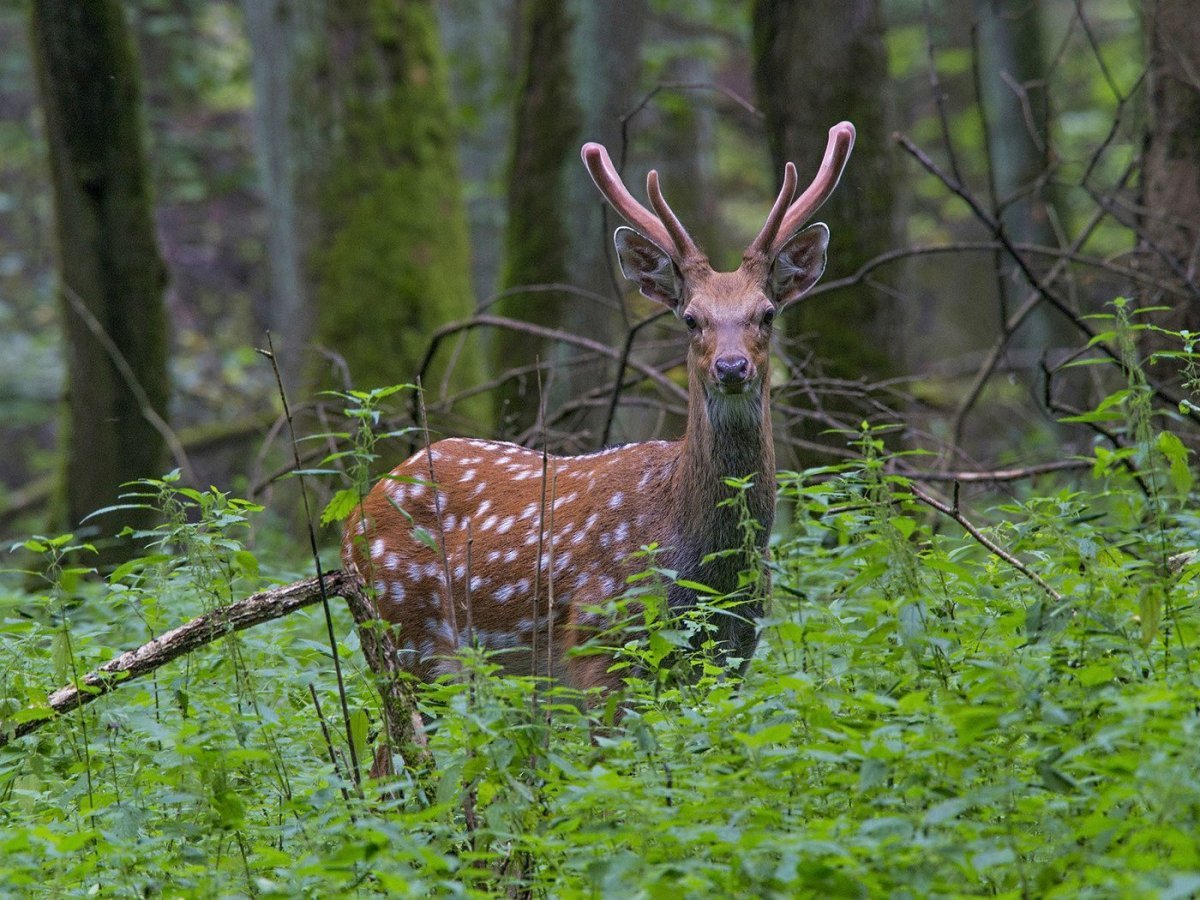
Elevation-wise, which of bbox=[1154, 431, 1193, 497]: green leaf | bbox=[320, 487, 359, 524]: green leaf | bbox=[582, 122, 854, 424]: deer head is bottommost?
bbox=[320, 487, 359, 524]: green leaf

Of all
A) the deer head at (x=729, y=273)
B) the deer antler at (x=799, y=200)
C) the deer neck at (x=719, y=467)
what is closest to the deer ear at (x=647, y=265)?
the deer head at (x=729, y=273)

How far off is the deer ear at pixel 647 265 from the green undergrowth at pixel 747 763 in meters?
1.76

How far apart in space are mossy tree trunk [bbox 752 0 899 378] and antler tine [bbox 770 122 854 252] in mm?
1715

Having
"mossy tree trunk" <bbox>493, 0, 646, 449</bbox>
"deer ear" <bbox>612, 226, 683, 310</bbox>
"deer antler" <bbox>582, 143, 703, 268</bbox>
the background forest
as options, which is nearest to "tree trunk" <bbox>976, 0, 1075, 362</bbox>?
the background forest

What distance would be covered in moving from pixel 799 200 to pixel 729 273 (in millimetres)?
549

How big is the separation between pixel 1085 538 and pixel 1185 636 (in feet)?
1.70

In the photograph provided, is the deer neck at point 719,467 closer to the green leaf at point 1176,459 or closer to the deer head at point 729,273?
the deer head at point 729,273

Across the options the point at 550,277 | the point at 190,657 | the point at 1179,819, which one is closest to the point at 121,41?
the point at 550,277

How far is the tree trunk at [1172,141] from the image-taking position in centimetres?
790

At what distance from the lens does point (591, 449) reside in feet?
30.0

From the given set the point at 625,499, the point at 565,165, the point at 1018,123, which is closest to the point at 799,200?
the point at 625,499

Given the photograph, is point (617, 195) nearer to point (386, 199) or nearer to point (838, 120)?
point (838, 120)

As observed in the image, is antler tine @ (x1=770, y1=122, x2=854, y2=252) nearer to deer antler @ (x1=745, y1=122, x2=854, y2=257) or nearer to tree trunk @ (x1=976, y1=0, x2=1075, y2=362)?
deer antler @ (x1=745, y1=122, x2=854, y2=257)

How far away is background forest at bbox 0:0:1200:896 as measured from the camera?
3.56 m
